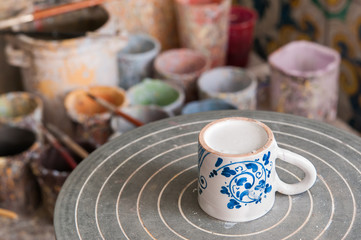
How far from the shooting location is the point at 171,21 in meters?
3.29

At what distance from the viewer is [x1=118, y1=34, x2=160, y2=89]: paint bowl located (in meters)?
2.90

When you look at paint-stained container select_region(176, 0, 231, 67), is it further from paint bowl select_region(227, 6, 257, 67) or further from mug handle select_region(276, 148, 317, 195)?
mug handle select_region(276, 148, 317, 195)

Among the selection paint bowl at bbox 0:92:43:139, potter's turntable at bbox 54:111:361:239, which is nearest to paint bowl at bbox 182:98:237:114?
paint bowl at bbox 0:92:43:139

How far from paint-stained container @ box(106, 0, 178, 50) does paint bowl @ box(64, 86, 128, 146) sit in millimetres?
646

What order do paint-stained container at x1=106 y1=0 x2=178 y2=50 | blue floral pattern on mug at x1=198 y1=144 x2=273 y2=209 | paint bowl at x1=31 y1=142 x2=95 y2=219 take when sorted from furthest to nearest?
paint-stained container at x1=106 y1=0 x2=178 y2=50 → paint bowl at x1=31 y1=142 x2=95 y2=219 → blue floral pattern on mug at x1=198 y1=144 x2=273 y2=209

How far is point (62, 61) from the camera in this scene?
2.53 meters

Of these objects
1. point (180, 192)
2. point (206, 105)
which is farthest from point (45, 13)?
point (180, 192)

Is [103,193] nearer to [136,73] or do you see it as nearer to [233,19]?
[136,73]

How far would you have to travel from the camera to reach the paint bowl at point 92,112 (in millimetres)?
2412

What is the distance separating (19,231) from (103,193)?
1.31 m

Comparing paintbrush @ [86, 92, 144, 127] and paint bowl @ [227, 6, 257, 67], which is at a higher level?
paintbrush @ [86, 92, 144, 127]

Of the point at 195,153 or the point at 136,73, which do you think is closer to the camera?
the point at 195,153

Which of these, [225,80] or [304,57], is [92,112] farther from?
[304,57]

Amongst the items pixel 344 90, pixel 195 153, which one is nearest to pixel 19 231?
pixel 195 153
